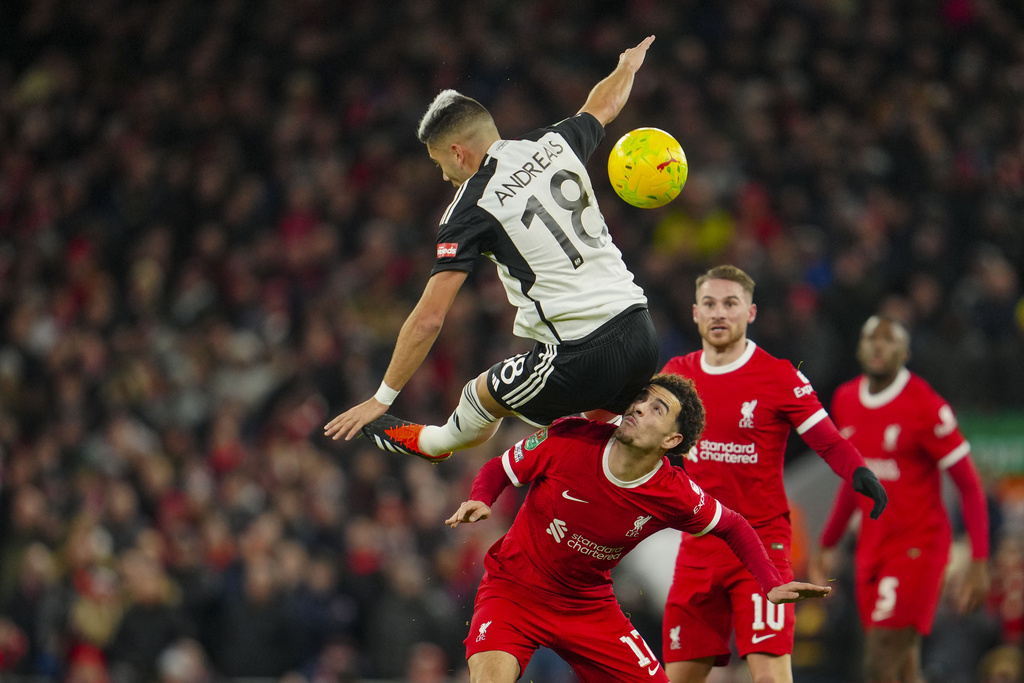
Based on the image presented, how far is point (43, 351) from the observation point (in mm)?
14359

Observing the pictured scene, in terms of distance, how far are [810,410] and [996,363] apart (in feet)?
18.9

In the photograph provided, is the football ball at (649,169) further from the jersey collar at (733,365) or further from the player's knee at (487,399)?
the player's knee at (487,399)

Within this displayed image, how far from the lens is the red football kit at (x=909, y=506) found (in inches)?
292

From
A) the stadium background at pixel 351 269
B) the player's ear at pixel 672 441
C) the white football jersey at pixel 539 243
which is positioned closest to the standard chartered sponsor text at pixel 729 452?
the player's ear at pixel 672 441

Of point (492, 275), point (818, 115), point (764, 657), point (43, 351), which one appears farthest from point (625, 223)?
point (764, 657)

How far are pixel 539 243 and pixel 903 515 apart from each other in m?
3.26

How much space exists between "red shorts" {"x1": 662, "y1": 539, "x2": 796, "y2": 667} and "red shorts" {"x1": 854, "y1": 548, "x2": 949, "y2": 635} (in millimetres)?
1260

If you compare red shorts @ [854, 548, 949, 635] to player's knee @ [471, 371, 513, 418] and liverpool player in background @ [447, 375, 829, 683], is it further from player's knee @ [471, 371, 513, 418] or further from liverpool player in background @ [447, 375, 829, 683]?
player's knee @ [471, 371, 513, 418]

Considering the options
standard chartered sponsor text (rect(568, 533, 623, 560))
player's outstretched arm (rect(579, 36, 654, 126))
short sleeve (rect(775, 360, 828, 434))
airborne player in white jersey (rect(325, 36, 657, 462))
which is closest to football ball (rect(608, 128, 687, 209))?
player's outstretched arm (rect(579, 36, 654, 126))

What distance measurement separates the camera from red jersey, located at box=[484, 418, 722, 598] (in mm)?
5715

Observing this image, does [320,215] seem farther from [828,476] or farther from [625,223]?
[828,476]

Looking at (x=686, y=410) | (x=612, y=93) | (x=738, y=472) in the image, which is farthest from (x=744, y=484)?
(x=612, y=93)

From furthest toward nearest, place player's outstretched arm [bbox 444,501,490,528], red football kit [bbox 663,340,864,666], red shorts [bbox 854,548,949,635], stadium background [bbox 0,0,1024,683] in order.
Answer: stadium background [bbox 0,0,1024,683], red shorts [bbox 854,548,949,635], red football kit [bbox 663,340,864,666], player's outstretched arm [bbox 444,501,490,528]

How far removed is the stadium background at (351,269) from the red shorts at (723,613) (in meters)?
3.93
